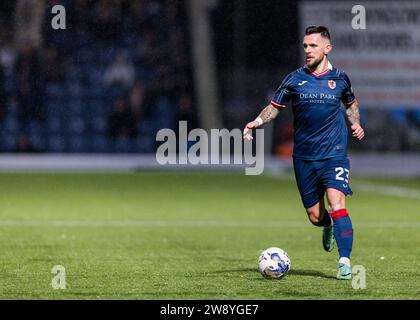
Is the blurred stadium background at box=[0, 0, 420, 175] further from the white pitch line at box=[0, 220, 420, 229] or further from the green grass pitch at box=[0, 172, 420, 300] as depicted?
the white pitch line at box=[0, 220, 420, 229]

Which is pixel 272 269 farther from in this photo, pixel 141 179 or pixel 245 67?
pixel 245 67

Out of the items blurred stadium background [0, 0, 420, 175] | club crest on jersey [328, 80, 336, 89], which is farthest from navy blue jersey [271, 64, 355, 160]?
blurred stadium background [0, 0, 420, 175]

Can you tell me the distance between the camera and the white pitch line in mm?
14633

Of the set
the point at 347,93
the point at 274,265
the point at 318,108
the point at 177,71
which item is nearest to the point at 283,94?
the point at 318,108

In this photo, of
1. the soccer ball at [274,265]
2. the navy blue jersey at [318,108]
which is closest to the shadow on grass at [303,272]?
the soccer ball at [274,265]

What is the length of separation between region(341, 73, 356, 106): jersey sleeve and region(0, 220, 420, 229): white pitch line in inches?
190

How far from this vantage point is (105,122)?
92.3ft

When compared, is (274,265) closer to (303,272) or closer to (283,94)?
(303,272)

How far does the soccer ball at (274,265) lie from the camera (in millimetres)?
9500

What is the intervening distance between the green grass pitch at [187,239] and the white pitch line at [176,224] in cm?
1

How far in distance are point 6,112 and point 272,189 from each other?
9.08 metres

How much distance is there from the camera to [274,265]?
9.50 meters

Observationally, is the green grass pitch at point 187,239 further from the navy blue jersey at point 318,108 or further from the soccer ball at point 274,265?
the navy blue jersey at point 318,108

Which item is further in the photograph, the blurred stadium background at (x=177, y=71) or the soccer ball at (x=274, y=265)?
the blurred stadium background at (x=177, y=71)
